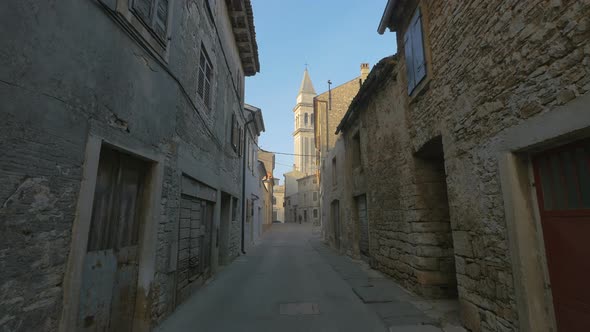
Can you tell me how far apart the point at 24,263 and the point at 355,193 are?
8.97 meters

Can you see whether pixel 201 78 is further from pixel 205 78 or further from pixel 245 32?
pixel 245 32

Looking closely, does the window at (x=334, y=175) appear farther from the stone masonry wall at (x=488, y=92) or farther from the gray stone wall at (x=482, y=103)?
the stone masonry wall at (x=488, y=92)

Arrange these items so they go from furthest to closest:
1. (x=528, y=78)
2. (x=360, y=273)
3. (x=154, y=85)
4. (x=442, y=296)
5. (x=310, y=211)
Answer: (x=310, y=211) < (x=360, y=273) < (x=442, y=296) < (x=154, y=85) < (x=528, y=78)

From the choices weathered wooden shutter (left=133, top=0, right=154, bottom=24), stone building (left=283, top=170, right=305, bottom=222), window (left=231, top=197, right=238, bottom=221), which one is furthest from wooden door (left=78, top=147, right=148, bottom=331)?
stone building (left=283, top=170, right=305, bottom=222)

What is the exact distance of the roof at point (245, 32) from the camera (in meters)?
9.09

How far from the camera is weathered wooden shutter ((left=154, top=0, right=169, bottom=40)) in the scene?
391cm

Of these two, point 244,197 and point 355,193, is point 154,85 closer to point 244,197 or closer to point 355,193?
point 355,193

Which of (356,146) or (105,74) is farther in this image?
(356,146)

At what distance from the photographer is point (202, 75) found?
619 cm

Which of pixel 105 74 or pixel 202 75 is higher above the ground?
pixel 202 75

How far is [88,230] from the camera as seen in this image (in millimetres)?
2672

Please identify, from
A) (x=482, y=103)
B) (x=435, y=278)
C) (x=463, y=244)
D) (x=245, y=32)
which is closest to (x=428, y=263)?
(x=435, y=278)

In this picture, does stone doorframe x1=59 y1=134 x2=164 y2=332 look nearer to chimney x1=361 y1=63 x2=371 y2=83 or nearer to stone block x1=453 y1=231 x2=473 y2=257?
stone block x1=453 y1=231 x2=473 y2=257

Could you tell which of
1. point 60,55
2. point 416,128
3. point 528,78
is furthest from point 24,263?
point 416,128
